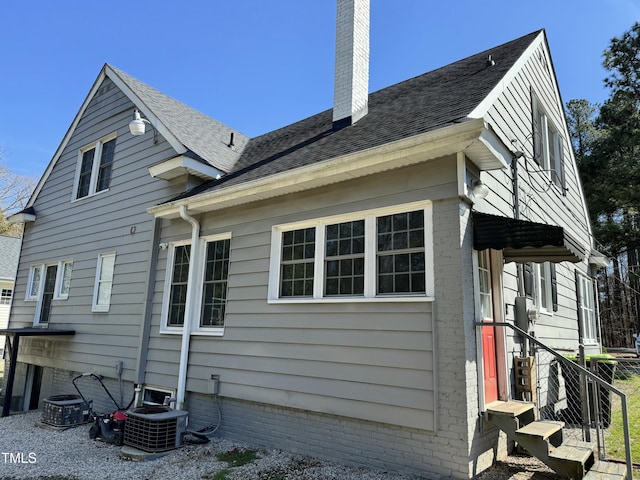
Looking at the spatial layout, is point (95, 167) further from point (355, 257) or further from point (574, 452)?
point (574, 452)

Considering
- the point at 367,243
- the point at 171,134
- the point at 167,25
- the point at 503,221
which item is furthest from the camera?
the point at 167,25

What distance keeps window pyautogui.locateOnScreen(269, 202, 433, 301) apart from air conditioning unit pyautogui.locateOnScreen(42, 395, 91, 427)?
445 cm

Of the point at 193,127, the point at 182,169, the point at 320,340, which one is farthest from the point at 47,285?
the point at 320,340

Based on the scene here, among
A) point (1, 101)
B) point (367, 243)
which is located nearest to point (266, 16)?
point (367, 243)

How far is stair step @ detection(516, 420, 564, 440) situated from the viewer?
4.21 meters

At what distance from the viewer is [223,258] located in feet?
24.1

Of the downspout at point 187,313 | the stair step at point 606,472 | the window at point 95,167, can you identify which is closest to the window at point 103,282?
the window at point 95,167

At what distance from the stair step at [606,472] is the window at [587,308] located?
6.92m

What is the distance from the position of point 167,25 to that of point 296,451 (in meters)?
10.6

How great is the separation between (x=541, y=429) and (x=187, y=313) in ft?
17.9

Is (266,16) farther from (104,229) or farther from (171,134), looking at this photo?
(104,229)

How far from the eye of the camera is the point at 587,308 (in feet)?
36.9

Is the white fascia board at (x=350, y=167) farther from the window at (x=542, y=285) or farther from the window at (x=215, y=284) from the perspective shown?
the window at (x=542, y=285)

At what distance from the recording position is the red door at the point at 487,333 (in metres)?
5.11
